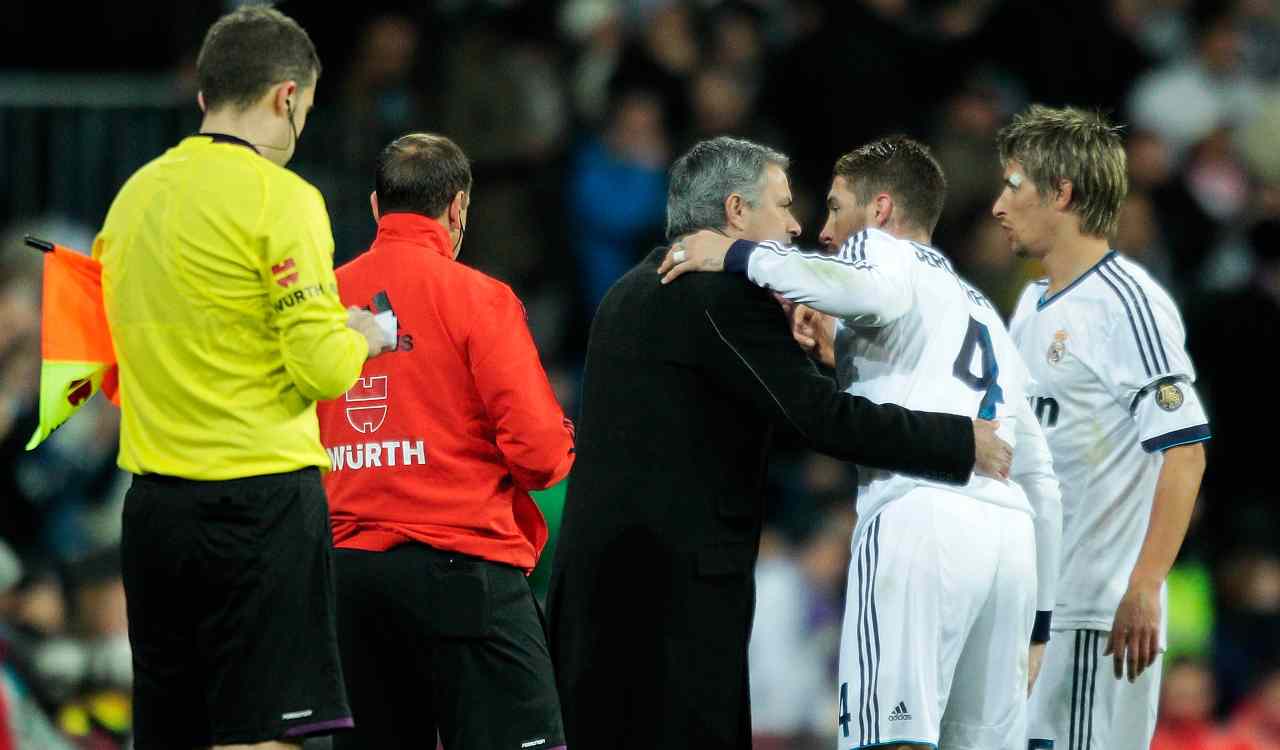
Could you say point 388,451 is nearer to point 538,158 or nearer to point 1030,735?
point 1030,735

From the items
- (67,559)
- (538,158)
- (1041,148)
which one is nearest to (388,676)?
(1041,148)

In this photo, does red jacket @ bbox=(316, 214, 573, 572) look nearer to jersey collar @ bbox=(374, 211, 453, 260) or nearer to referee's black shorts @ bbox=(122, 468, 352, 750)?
jersey collar @ bbox=(374, 211, 453, 260)

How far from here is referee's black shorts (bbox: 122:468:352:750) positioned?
4551 millimetres

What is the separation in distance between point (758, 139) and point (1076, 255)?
4.71 meters

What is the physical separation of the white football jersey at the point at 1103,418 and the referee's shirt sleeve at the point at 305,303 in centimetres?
228

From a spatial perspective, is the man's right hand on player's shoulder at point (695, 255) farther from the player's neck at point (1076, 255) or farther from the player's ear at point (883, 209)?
the player's neck at point (1076, 255)

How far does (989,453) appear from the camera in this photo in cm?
512

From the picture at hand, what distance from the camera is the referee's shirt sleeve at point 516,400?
17.3ft

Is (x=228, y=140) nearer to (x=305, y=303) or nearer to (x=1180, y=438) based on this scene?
(x=305, y=303)

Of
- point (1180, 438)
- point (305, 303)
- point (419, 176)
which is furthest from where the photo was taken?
point (1180, 438)

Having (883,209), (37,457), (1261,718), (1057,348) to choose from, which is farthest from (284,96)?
(1261,718)

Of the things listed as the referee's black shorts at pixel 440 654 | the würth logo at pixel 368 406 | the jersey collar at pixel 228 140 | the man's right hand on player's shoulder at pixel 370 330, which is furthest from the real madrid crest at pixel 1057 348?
the jersey collar at pixel 228 140

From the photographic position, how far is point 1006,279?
33.5ft

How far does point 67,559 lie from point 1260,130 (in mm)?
7291
